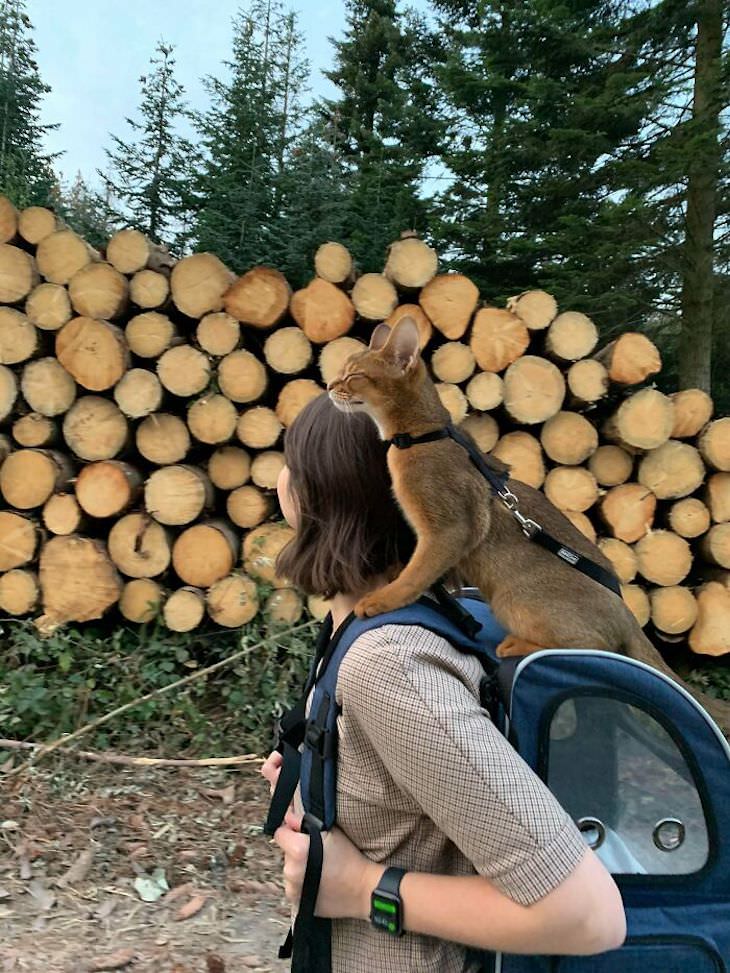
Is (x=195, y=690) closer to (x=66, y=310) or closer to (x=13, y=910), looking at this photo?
(x=13, y=910)

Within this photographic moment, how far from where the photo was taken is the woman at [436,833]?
768 millimetres

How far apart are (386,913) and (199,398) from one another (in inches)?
114

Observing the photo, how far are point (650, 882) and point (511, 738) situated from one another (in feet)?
0.76

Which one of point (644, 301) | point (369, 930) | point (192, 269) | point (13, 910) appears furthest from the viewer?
point (644, 301)

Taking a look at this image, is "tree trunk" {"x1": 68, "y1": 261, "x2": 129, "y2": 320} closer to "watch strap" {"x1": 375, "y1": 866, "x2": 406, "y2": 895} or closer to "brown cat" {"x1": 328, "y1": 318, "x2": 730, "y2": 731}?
"brown cat" {"x1": 328, "y1": 318, "x2": 730, "y2": 731}

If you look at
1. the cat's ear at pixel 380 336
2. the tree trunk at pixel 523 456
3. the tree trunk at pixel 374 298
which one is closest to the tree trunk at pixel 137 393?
the tree trunk at pixel 374 298

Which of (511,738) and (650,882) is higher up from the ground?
(511,738)

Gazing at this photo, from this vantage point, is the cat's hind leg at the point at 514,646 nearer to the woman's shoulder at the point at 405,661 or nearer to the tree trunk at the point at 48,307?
the woman's shoulder at the point at 405,661

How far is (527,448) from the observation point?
3584 mm

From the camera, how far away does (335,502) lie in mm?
1151

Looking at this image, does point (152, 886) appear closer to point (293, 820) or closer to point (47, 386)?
point (293, 820)

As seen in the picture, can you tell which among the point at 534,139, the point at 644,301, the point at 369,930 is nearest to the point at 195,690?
the point at 369,930

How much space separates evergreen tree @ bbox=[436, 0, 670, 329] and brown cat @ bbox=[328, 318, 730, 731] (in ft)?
14.9

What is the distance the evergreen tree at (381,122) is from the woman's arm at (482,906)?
7.19 meters
